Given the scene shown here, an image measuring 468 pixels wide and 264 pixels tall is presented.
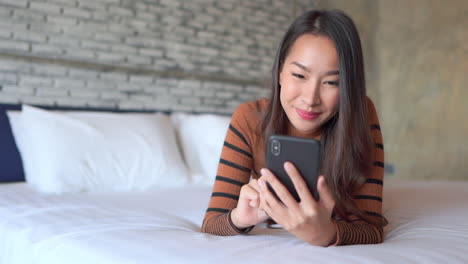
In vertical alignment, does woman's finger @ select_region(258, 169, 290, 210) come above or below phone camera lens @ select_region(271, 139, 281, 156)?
below

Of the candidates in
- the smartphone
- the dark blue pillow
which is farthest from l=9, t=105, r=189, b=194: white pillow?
the smartphone

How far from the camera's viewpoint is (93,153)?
2.35m

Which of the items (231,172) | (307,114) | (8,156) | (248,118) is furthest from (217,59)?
(307,114)

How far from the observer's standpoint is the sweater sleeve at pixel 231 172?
1384 mm

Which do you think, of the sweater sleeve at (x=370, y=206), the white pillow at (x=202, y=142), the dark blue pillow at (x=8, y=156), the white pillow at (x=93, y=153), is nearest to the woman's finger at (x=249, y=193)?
the sweater sleeve at (x=370, y=206)

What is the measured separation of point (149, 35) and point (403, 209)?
220 cm

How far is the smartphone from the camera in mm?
1031

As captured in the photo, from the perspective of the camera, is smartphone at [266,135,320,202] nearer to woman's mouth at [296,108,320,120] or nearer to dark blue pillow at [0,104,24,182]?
woman's mouth at [296,108,320,120]

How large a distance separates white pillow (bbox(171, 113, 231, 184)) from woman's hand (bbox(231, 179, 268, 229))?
1.57 meters

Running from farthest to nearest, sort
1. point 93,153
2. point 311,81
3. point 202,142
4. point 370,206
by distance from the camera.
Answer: point 202,142
point 93,153
point 370,206
point 311,81

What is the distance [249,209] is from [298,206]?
0.19 meters

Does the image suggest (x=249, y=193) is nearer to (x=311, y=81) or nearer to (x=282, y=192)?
(x=282, y=192)

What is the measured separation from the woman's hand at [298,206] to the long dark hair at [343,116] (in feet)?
0.77

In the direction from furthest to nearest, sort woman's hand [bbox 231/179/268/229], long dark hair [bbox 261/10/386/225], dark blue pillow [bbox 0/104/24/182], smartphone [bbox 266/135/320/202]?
dark blue pillow [bbox 0/104/24/182] < long dark hair [bbox 261/10/386/225] < woman's hand [bbox 231/179/268/229] < smartphone [bbox 266/135/320/202]
